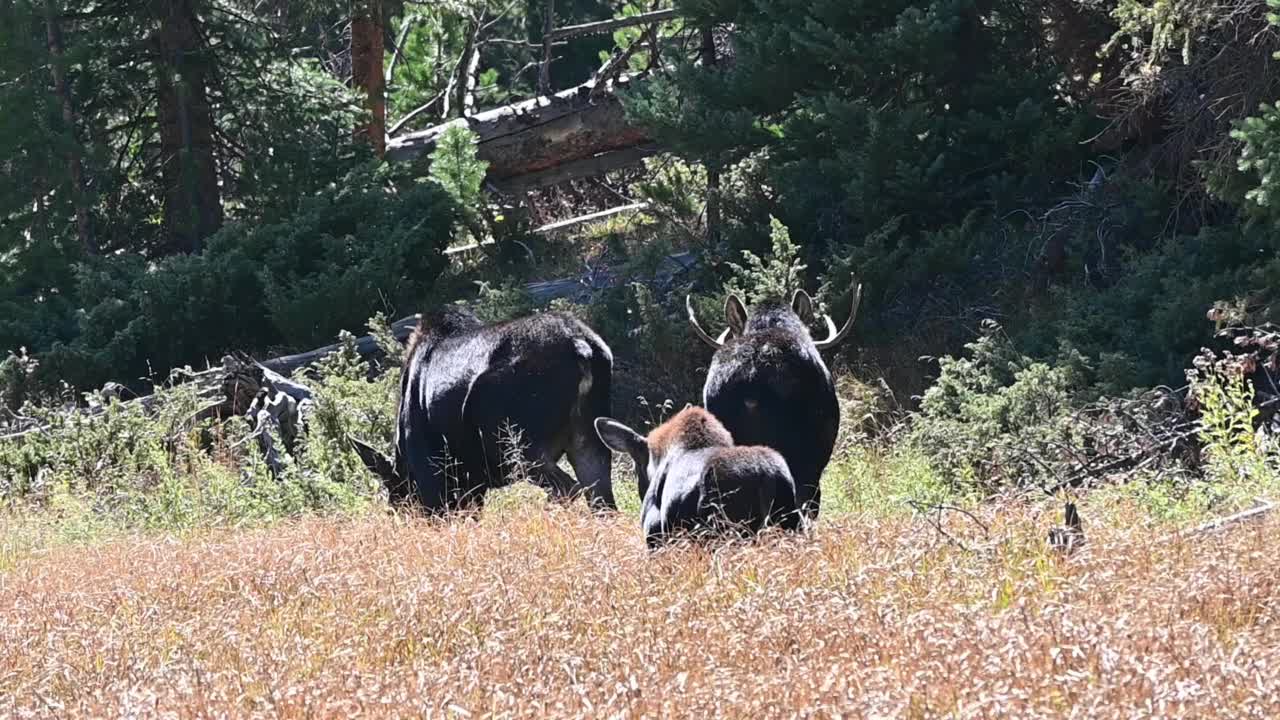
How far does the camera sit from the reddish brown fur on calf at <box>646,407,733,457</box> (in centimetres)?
843

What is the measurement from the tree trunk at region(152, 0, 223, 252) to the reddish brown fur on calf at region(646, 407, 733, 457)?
48.1 ft

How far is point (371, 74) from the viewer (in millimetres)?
24156

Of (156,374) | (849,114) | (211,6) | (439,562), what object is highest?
(211,6)

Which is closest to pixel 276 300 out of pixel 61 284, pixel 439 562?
pixel 61 284

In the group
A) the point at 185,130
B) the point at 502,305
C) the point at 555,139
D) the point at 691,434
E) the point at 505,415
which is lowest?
the point at 502,305

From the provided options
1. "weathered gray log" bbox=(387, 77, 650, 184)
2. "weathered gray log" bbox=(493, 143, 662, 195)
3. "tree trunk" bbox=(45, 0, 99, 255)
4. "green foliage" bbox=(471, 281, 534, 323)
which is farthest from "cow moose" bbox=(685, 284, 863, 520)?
"tree trunk" bbox=(45, 0, 99, 255)

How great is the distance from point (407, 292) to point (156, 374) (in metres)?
3.08

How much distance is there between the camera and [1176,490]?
948 cm

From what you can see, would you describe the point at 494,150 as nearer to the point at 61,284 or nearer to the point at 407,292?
the point at 407,292

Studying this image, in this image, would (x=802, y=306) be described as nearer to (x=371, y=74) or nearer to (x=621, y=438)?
(x=621, y=438)

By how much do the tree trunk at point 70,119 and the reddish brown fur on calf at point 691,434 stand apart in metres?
14.9

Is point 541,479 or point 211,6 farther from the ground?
point 211,6

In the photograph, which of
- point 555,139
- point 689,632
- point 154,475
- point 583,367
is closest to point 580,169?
point 555,139

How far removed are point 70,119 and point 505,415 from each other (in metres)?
12.6
